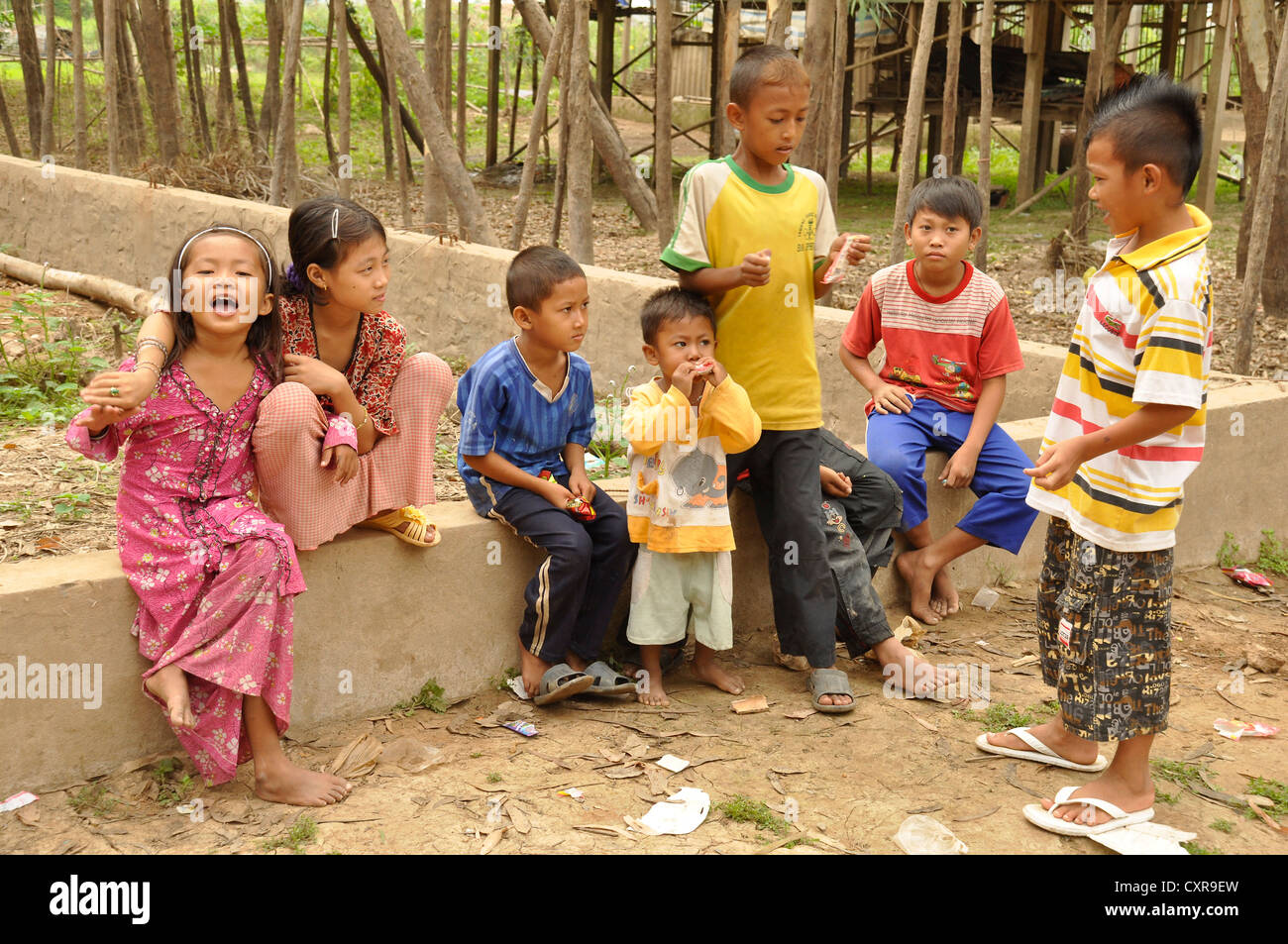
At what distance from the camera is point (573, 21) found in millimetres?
6039

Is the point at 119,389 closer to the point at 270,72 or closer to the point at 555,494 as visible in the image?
the point at 555,494

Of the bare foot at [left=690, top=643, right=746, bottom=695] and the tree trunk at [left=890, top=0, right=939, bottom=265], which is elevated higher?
the tree trunk at [left=890, top=0, right=939, bottom=265]

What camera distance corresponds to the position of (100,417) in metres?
2.64

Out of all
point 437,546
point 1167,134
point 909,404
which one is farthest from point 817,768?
point 1167,134

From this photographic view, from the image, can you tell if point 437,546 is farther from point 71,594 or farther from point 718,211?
point 718,211

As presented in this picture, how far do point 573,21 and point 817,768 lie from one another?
14.1 feet

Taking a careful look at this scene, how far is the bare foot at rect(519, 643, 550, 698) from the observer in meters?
3.38

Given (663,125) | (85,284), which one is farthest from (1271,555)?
(85,284)

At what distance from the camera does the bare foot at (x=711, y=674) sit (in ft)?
11.5

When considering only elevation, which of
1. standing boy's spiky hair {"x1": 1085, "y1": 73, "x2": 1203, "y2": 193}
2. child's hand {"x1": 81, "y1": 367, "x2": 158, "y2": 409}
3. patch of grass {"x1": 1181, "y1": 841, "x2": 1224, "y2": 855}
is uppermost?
standing boy's spiky hair {"x1": 1085, "y1": 73, "x2": 1203, "y2": 193}

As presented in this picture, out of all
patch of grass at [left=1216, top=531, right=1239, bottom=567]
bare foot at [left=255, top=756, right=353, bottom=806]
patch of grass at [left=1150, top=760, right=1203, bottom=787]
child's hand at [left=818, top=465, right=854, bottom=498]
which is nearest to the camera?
bare foot at [left=255, top=756, right=353, bottom=806]

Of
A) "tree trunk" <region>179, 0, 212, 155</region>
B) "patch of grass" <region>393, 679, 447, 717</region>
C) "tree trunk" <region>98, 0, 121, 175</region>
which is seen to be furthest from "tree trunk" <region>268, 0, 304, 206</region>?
"patch of grass" <region>393, 679, 447, 717</region>

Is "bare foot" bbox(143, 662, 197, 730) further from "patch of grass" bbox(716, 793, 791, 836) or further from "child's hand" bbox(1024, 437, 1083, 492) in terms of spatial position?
"child's hand" bbox(1024, 437, 1083, 492)

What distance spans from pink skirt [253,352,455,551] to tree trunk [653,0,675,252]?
376 cm
